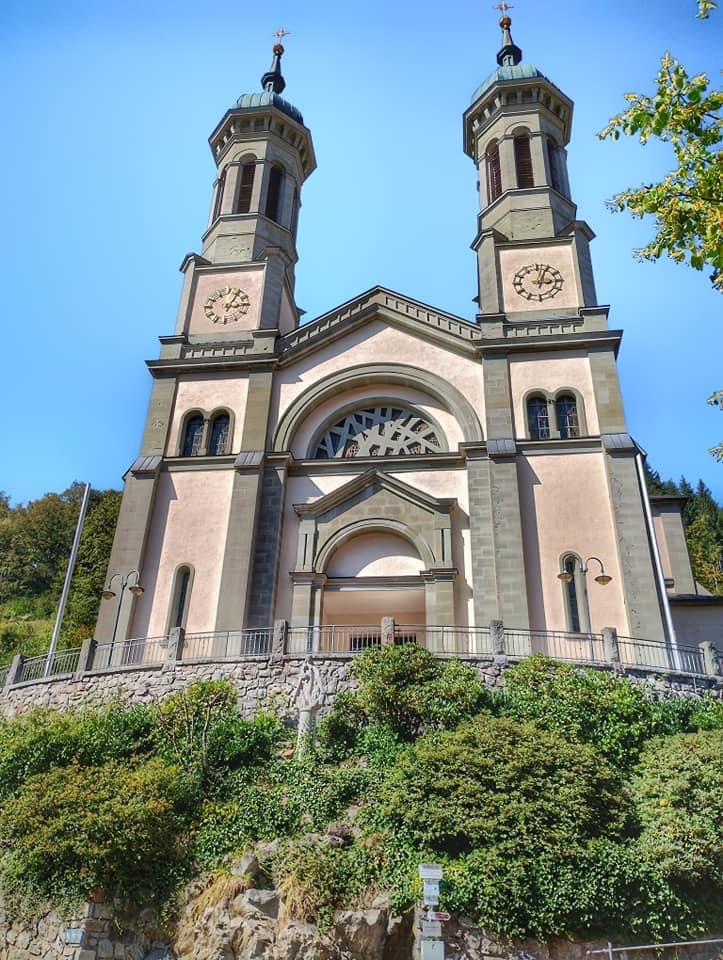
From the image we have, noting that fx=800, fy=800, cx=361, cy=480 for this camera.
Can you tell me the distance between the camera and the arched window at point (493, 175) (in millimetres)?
31844

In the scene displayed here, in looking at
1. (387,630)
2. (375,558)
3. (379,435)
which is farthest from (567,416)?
(387,630)

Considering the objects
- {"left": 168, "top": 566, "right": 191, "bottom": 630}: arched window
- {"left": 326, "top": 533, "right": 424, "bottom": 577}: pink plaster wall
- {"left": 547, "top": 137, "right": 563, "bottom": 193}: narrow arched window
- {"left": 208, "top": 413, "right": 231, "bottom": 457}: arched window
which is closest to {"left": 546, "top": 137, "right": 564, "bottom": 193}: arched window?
{"left": 547, "top": 137, "right": 563, "bottom": 193}: narrow arched window

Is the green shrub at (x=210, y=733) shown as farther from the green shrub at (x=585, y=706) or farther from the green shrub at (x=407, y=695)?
the green shrub at (x=585, y=706)

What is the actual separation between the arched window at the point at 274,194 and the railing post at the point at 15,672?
792 inches

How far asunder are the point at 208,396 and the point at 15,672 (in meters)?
10.9

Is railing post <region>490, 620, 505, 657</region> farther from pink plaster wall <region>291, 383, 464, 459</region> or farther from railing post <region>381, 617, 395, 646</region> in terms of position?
pink plaster wall <region>291, 383, 464, 459</region>

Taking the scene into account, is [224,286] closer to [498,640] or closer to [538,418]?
[538,418]

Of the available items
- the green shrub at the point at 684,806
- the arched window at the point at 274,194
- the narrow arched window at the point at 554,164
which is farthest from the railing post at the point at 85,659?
the narrow arched window at the point at 554,164

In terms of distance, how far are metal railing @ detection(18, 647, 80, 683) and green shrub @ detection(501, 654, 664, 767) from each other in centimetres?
1104

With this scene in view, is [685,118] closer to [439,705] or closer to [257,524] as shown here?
[439,705]

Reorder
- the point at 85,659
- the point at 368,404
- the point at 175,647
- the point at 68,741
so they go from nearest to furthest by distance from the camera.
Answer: the point at 68,741 → the point at 175,647 → the point at 85,659 → the point at 368,404

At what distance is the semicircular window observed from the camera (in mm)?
25734

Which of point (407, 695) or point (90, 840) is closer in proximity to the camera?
point (90, 840)

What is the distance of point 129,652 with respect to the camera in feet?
71.6
